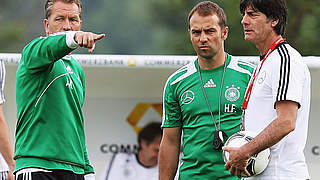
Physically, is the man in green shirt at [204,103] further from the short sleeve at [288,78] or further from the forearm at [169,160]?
the short sleeve at [288,78]

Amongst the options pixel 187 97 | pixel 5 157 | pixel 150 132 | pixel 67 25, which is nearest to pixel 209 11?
pixel 187 97

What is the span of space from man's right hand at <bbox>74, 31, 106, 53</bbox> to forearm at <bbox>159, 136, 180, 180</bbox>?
189cm

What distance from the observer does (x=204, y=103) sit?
686cm

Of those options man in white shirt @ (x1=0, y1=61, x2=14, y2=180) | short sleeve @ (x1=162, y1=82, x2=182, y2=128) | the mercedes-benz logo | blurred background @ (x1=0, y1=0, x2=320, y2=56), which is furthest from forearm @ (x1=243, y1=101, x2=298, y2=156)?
blurred background @ (x1=0, y1=0, x2=320, y2=56)

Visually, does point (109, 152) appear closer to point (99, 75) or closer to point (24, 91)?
point (99, 75)

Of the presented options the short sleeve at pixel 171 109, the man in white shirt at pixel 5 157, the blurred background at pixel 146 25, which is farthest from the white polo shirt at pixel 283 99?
the blurred background at pixel 146 25

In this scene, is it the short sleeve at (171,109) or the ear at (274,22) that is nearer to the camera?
the ear at (274,22)

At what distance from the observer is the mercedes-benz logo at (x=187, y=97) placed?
691 centimetres

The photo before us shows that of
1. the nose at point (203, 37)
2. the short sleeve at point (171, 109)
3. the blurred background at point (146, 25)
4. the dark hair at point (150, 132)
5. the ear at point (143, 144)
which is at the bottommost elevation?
the ear at point (143, 144)

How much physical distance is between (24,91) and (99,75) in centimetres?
260

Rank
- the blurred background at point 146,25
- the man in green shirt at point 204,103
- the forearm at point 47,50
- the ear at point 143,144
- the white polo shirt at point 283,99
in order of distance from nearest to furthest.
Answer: the white polo shirt at point 283,99
the forearm at point 47,50
the man in green shirt at point 204,103
the ear at point 143,144
the blurred background at point 146,25

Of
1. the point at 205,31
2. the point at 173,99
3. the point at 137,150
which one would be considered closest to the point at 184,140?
the point at 173,99

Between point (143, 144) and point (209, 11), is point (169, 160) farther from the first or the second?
point (143, 144)

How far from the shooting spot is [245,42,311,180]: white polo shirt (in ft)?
18.2
